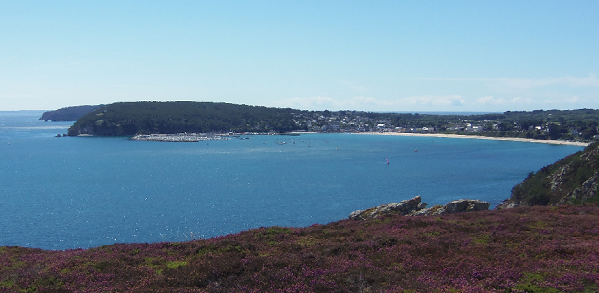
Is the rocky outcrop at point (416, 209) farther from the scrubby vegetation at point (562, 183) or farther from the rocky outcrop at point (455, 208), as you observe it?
the scrubby vegetation at point (562, 183)

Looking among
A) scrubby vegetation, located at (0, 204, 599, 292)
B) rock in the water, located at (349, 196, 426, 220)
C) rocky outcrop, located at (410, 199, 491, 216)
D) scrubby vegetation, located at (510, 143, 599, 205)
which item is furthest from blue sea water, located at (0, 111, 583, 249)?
rocky outcrop, located at (410, 199, 491, 216)

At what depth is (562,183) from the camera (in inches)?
1908

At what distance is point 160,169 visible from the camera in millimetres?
99688

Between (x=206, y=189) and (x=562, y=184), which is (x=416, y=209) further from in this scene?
(x=206, y=189)

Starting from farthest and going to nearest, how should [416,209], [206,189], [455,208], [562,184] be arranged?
[206,189], [562,184], [416,209], [455,208]

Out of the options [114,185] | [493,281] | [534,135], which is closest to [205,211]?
[114,185]

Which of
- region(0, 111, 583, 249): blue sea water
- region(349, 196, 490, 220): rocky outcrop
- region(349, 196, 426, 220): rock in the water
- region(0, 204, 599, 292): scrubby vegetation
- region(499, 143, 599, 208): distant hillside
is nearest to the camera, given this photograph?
region(0, 204, 599, 292): scrubby vegetation

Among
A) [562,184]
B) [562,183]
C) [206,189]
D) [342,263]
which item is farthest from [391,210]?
[206,189]

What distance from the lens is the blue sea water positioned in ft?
151

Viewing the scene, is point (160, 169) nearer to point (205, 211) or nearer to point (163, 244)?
point (205, 211)

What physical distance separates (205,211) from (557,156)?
116 m

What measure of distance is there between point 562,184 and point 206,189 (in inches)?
2050

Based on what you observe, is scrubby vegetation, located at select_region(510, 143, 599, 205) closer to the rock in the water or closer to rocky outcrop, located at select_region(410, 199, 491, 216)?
rocky outcrop, located at select_region(410, 199, 491, 216)

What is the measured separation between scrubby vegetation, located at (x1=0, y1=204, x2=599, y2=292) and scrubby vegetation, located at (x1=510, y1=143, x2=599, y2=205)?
966 inches
